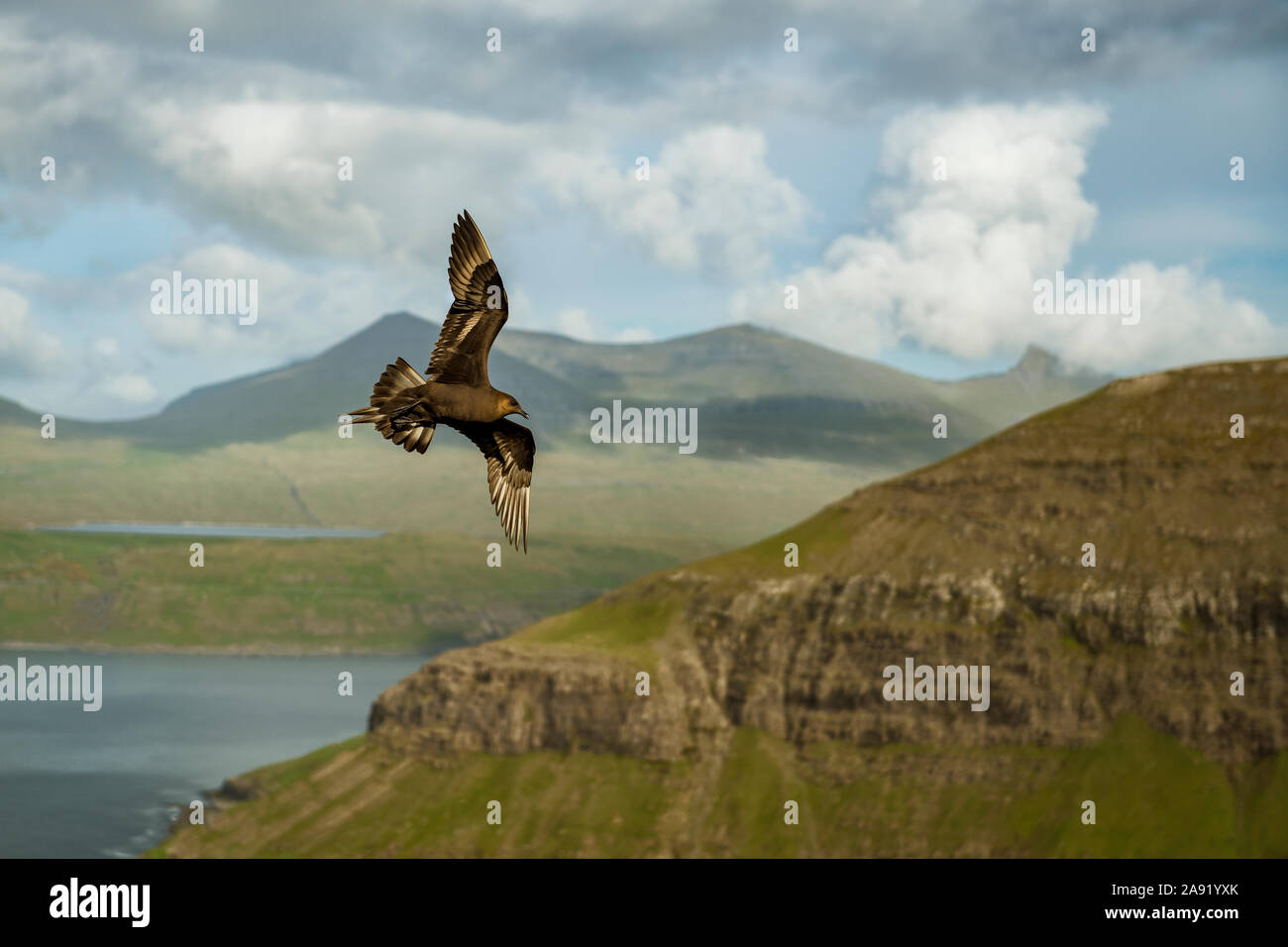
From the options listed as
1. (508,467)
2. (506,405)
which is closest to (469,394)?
(506,405)

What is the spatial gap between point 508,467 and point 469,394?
344 centimetres

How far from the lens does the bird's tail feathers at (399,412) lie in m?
27.2

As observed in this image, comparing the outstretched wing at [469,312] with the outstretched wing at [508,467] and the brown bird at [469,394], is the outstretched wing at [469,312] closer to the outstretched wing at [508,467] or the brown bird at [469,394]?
the brown bird at [469,394]

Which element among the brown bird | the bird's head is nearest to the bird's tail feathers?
the brown bird

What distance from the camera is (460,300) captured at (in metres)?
29.5

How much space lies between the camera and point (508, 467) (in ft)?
103

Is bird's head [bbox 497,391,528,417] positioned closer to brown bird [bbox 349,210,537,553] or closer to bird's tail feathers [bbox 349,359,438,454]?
brown bird [bbox 349,210,537,553]

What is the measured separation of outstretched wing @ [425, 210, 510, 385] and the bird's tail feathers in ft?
2.29

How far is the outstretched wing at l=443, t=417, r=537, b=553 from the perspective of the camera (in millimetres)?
30281

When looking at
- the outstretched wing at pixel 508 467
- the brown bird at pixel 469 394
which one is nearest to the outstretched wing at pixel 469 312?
the brown bird at pixel 469 394
